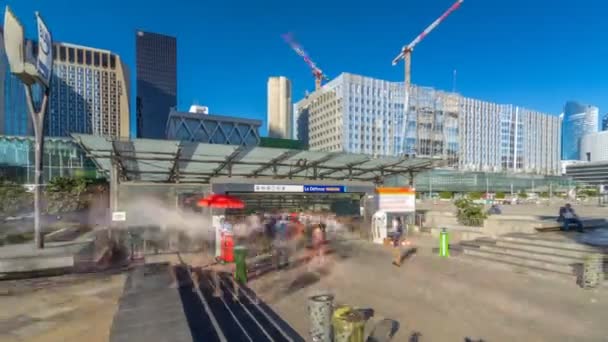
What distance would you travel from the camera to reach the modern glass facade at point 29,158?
183 ft

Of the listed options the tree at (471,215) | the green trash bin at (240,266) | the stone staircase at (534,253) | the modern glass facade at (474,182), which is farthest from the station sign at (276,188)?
the modern glass facade at (474,182)

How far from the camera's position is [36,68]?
13289 millimetres

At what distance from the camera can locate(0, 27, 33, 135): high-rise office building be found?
112312 millimetres

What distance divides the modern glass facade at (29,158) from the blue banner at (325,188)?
189 ft

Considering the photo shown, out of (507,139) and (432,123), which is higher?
(432,123)

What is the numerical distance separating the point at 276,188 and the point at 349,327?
393 inches

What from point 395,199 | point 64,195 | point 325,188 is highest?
point 325,188

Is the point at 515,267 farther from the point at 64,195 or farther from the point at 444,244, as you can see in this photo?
the point at 64,195

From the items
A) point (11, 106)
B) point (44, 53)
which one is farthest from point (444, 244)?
point (11, 106)

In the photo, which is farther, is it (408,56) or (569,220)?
(408,56)

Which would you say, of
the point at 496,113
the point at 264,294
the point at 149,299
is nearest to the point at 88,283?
the point at 149,299

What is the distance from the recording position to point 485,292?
8.62 m

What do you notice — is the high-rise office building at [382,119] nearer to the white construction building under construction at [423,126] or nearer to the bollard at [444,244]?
the white construction building under construction at [423,126]

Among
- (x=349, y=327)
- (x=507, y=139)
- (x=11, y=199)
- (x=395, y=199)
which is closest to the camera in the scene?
(x=349, y=327)
